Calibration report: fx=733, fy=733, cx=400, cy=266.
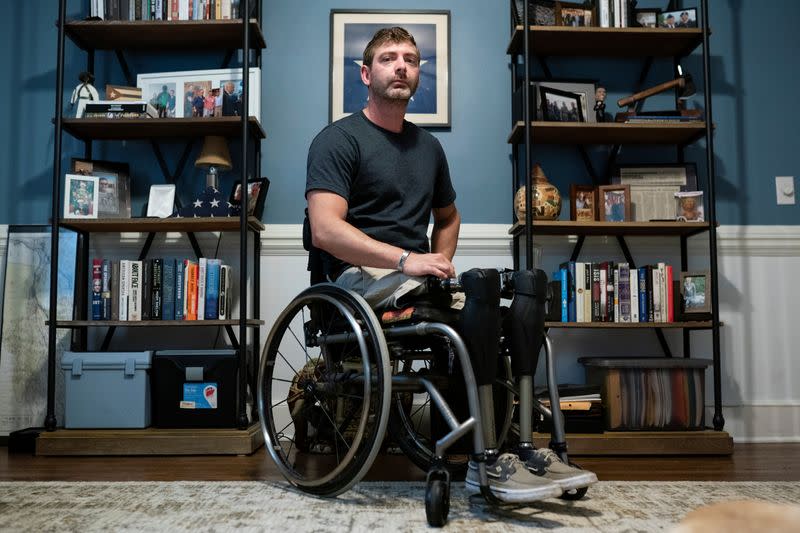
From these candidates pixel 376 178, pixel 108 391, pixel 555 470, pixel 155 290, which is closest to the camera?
pixel 555 470

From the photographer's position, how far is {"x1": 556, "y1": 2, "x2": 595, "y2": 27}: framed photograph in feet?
9.71

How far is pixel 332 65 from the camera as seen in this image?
3129 millimetres

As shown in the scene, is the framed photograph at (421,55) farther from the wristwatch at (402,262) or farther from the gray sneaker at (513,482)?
the gray sneaker at (513,482)

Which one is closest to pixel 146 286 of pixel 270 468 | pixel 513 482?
pixel 270 468

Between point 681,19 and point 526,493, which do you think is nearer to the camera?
point 526,493

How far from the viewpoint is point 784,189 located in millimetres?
3111

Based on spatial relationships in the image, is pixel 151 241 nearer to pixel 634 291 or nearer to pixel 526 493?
pixel 634 291

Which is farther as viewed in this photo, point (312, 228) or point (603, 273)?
point (603, 273)

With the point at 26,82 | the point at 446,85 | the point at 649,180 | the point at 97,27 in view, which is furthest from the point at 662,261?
the point at 26,82

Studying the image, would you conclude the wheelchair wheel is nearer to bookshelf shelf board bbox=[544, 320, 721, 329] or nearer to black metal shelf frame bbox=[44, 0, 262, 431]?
black metal shelf frame bbox=[44, 0, 262, 431]

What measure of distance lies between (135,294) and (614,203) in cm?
191

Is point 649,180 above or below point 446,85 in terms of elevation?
below

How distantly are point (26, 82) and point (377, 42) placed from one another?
1886mm

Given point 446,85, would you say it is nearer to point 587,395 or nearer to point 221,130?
point 221,130
